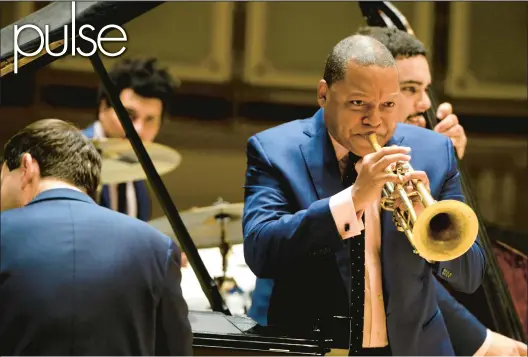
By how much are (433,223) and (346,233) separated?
21cm

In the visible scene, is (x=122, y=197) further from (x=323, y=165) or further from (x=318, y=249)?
(x=318, y=249)

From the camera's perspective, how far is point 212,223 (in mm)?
3855

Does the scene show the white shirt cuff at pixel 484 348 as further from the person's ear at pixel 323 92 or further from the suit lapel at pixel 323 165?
the person's ear at pixel 323 92

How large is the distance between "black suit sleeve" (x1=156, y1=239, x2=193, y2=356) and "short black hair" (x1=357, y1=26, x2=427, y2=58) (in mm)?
1205

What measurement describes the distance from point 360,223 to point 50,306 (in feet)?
2.43

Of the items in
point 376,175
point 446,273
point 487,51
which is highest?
point 487,51

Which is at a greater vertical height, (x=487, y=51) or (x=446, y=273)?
(x=487, y=51)

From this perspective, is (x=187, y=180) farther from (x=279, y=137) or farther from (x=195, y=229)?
(x=279, y=137)

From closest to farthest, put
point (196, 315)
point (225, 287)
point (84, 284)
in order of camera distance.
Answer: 1. point (84, 284)
2. point (196, 315)
3. point (225, 287)

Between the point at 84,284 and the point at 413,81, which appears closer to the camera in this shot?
the point at 84,284

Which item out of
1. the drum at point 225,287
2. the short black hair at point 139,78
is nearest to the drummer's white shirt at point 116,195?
the short black hair at point 139,78

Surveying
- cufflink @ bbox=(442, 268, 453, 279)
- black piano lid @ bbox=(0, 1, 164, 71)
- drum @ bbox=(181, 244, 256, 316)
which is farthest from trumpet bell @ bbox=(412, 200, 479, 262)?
drum @ bbox=(181, 244, 256, 316)

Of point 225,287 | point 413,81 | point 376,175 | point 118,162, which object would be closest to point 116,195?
point 118,162

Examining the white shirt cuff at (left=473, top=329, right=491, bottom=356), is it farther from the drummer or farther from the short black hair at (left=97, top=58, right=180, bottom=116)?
the short black hair at (left=97, top=58, right=180, bottom=116)
